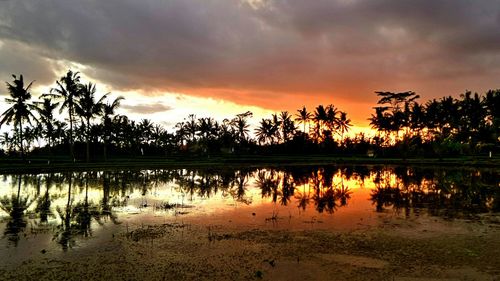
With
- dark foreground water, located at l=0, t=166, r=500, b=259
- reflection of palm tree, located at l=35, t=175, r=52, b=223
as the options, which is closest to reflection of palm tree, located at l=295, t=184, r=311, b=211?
dark foreground water, located at l=0, t=166, r=500, b=259

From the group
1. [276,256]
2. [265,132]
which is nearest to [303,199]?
[276,256]

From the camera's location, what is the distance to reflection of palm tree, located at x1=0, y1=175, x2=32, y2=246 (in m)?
13.9

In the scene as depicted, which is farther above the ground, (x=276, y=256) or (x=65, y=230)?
(x=65, y=230)

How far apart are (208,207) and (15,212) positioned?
28.6ft

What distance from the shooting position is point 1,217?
17062 mm

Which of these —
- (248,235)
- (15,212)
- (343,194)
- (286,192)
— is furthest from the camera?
(286,192)

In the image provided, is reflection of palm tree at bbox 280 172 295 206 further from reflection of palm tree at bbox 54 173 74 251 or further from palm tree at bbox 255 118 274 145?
palm tree at bbox 255 118 274 145

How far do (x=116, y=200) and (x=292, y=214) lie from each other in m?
9.95

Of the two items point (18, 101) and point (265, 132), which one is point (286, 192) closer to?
point (18, 101)

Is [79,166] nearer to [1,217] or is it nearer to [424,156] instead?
[1,217]

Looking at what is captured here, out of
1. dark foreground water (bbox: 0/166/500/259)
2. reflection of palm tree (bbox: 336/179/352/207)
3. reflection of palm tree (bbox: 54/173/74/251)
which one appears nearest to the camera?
reflection of palm tree (bbox: 54/173/74/251)

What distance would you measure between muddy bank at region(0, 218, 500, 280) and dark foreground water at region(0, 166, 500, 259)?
45.0 inches

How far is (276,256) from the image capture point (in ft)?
36.4

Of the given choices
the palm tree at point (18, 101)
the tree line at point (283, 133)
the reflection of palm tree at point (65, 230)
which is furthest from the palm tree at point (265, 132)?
the reflection of palm tree at point (65, 230)
